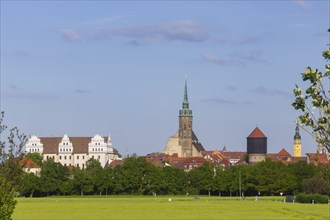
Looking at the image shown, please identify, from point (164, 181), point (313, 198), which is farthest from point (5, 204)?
point (164, 181)

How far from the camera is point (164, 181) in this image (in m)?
166

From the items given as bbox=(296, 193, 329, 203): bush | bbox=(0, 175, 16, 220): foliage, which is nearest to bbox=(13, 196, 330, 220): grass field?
bbox=(296, 193, 329, 203): bush

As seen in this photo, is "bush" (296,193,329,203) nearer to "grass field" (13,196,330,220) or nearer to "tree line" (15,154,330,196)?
"grass field" (13,196,330,220)

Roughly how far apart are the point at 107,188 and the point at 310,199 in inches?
2342

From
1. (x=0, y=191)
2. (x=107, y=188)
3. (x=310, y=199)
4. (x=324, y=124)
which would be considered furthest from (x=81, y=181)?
(x=324, y=124)

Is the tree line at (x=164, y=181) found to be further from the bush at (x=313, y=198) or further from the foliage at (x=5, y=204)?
the foliage at (x=5, y=204)

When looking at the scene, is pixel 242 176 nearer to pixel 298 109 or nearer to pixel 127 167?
pixel 127 167

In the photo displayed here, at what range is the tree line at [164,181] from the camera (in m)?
162

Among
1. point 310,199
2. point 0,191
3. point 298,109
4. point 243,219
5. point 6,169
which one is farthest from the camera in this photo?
point 310,199

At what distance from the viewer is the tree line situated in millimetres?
161750

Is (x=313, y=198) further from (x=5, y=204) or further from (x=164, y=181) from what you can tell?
(x=5, y=204)

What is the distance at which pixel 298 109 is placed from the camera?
510 inches

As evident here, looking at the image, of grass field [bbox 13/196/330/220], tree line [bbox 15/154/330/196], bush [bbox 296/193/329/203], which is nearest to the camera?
grass field [bbox 13/196/330/220]

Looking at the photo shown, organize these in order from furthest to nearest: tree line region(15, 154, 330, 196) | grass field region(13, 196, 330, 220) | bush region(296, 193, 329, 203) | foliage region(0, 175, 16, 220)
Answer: tree line region(15, 154, 330, 196), bush region(296, 193, 329, 203), grass field region(13, 196, 330, 220), foliage region(0, 175, 16, 220)
